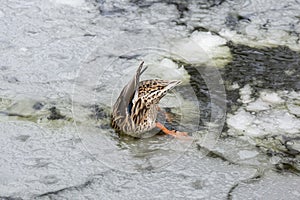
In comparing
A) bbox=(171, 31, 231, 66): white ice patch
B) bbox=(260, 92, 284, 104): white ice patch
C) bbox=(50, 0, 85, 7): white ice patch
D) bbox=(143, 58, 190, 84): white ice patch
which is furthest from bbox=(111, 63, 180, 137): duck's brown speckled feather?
bbox=(50, 0, 85, 7): white ice patch

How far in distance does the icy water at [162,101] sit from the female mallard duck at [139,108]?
0.25ft

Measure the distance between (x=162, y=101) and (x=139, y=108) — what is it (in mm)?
461

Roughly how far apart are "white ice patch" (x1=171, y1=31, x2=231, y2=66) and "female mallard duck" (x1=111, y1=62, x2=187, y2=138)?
38.1 inches

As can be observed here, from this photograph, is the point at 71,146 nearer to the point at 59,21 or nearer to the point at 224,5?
the point at 59,21

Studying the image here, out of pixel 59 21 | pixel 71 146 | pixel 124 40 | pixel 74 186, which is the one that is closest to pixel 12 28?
pixel 59 21

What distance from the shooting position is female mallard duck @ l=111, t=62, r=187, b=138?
3.83 m

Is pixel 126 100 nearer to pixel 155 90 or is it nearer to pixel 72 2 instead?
pixel 155 90

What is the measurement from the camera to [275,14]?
17.9ft

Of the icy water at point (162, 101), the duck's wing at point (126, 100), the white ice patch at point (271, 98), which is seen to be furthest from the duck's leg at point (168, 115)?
the white ice patch at point (271, 98)

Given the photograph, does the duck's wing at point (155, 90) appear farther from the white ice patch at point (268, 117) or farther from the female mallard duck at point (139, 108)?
the white ice patch at point (268, 117)

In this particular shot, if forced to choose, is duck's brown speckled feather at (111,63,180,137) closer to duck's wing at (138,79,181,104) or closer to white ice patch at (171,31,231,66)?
duck's wing at (138,79,181,104)

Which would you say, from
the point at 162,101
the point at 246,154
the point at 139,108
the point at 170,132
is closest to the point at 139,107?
the point at 139,108

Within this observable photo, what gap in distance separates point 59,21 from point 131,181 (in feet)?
7.10

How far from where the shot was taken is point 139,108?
3.86 metres
